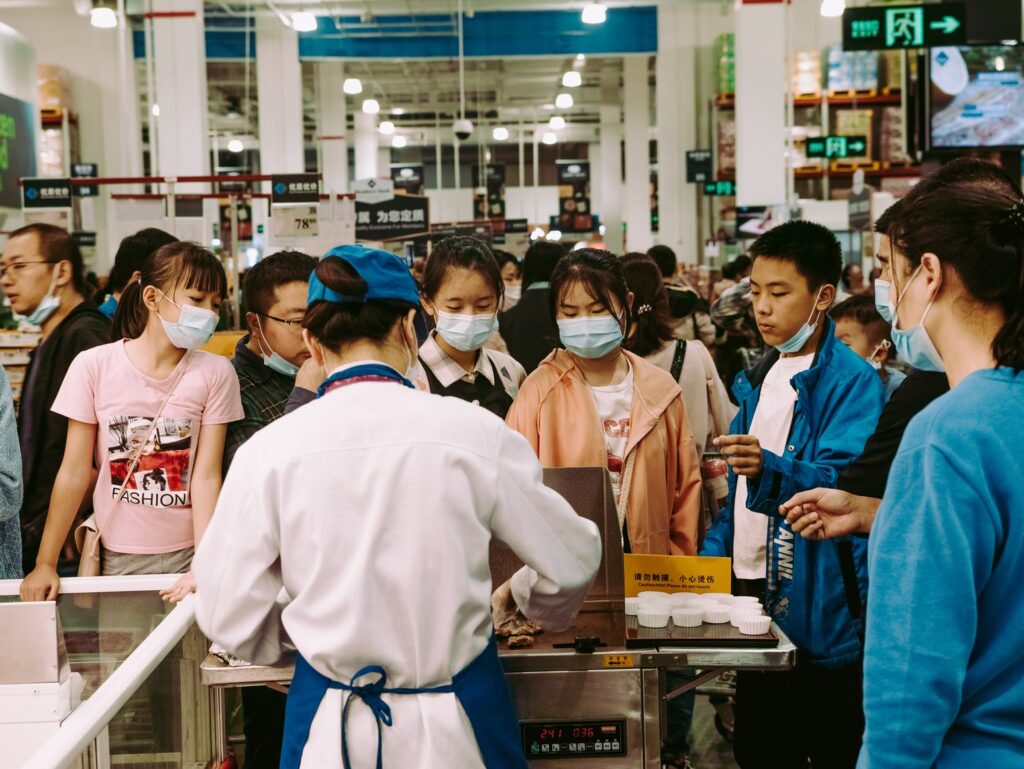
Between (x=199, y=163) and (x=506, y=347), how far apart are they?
9027 mm

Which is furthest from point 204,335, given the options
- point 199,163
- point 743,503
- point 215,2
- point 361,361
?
point 215,2

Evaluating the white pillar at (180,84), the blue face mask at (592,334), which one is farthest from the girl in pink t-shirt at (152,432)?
the white pillar at (180,84)

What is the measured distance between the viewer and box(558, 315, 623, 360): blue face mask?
3.25m

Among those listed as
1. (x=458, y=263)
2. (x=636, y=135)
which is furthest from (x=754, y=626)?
(x=636, y=135)

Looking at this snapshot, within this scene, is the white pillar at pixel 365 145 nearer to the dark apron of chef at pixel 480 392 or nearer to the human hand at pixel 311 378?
the dark apron of chef at pixel 480 392

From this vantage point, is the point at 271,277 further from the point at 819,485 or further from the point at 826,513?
the point at 826,513

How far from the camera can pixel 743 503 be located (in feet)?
10.2

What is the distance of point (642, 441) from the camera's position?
3156 millimetres

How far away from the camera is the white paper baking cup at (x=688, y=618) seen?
248cm

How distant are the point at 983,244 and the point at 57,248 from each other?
3158 millimetres

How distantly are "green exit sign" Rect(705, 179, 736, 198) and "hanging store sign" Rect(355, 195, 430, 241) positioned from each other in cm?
541

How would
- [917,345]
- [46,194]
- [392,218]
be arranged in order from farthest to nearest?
[392,218] < [46,194] < [917,345]

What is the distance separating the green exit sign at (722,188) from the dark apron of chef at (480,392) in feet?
43.5

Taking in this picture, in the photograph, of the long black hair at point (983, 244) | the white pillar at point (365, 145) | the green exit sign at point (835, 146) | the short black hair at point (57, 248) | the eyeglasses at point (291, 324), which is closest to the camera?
the long black hair at point (983, 244)
